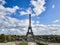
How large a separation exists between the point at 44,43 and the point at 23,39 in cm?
53

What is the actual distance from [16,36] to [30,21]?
Answer: 19.1 inches

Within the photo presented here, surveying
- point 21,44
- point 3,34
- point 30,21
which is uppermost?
point 30,21

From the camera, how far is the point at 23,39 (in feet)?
12.1

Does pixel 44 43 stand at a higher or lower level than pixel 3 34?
lower

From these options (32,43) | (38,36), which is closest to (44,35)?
(38,36)

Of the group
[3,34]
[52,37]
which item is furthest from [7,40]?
[52,37]

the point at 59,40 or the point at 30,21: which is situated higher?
the point at 30,21

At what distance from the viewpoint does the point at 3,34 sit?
3.56 metres

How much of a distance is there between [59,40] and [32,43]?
66cm

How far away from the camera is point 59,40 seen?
12.1 ft

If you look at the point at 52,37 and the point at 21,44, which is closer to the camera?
the point at 21,44

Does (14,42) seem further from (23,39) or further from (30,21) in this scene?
(30,21)

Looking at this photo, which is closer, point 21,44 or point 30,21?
point 21,44

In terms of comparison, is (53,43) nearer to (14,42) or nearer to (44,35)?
(44,35)
